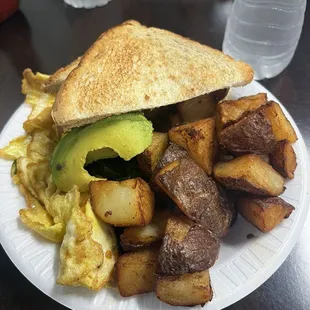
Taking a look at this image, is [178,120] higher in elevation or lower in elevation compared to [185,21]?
higher

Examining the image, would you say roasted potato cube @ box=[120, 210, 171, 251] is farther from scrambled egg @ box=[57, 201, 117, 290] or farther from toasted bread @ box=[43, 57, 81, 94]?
toasted bread @ box=[43, 57, 81, 94]

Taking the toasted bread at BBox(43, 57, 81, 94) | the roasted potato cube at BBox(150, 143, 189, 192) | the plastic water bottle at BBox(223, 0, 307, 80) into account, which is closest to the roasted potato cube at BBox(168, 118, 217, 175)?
the roasted potato cube at BBox(150, 143, 189, 192)

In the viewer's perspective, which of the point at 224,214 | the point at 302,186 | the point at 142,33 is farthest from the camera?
the point at 142,33

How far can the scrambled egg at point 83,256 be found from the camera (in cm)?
103

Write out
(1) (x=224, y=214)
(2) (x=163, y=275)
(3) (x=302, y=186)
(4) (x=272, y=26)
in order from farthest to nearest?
(4) (x=272, y=26)
(3) (x=302, y=186)
(1) (x=224, y=214)
(2) (x=163, y=275)

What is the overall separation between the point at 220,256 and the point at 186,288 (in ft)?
0.59

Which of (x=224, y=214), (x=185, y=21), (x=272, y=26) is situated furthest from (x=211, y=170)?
(x=185, y=21)

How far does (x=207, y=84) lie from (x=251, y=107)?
0.15 metres

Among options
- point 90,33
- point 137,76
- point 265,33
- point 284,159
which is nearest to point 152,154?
point 137,76

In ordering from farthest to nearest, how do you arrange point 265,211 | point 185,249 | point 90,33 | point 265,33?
point 90,33 < point 265,33 < point 265,211 < point 185,249

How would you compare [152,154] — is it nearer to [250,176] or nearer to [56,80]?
[250,176]

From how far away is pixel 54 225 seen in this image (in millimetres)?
1147

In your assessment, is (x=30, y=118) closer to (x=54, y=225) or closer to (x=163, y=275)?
(x=54, y=225)

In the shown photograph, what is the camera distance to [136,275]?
106 cm
